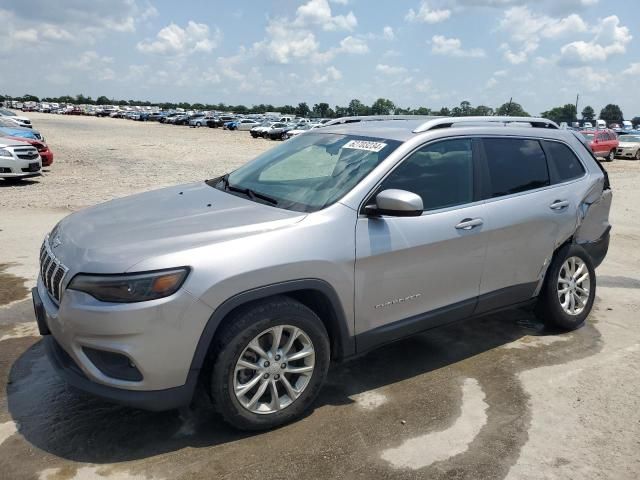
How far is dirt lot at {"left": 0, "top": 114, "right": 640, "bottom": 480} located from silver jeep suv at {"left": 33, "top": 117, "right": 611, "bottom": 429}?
Result: 0.31 m

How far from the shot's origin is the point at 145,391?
2857mm

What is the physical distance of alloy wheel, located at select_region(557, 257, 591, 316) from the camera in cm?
473

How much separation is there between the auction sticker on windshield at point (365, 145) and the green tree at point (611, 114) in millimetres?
95272

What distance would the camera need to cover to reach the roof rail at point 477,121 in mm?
3928

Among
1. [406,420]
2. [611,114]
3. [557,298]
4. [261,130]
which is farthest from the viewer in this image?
[611,114]

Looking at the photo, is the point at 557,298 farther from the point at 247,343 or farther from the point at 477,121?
the point at 247,343

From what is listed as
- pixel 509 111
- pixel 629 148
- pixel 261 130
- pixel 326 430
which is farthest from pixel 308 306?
pixel 261 130

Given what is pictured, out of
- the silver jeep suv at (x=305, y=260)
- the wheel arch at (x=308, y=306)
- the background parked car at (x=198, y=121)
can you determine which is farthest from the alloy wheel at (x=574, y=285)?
the background parked car at (x=198, y=121)

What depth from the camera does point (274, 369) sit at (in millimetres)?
3195

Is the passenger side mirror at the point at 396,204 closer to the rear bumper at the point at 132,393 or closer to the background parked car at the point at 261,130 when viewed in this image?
the rear bumper at the point at 132,393

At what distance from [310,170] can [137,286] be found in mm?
1619

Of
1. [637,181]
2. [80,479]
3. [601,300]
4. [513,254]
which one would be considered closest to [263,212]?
[80,479]

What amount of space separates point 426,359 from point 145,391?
2.28m

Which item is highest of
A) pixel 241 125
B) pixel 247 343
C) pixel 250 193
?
pixel 250 193
